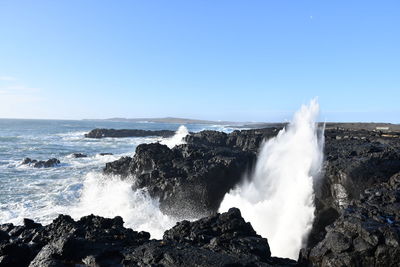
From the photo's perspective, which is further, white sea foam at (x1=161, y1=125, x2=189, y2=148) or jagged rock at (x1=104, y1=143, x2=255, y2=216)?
white sea foam at (x1=161, y1=125, x2=189, y2=148)

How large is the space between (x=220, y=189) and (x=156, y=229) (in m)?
4.17

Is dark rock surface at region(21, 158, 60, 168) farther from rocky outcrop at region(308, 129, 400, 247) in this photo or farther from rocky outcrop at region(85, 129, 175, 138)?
rocky outcrop at region(85, 129, 175, 138)

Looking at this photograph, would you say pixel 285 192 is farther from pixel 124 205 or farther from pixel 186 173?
pixel 124 205

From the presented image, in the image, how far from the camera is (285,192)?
50.8ft

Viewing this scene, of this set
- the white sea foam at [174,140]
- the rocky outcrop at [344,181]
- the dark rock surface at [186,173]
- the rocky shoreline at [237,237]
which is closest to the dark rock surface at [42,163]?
the dark rock surface at [186,173]

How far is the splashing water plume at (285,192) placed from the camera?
13.1 m

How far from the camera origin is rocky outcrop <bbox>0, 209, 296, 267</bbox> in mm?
7323

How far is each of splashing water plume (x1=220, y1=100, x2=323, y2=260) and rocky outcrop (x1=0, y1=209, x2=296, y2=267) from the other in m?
4.12

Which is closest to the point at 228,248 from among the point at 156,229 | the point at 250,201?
the point at 156,229

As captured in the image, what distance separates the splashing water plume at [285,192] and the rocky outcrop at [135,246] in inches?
162

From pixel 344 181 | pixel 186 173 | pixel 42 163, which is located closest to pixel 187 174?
pixel 186 173

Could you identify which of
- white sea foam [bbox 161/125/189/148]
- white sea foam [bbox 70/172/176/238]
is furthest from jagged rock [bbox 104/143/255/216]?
white sea foam [bbox 161/125/189/148]

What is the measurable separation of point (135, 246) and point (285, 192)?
913cm

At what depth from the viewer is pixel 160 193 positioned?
56.8 ft
